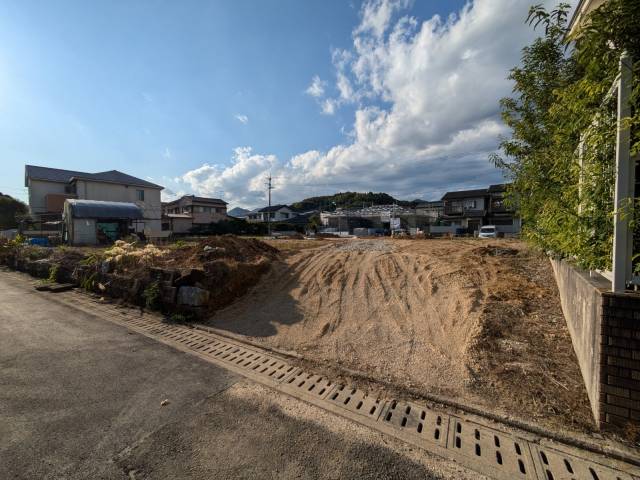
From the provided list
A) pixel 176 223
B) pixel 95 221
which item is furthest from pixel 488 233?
pixel 176 223

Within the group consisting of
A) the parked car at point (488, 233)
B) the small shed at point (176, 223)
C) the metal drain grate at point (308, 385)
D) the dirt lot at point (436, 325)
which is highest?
the small shed at point (176, 223)

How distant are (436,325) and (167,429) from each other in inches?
134

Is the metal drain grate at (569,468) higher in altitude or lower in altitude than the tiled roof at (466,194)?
lower

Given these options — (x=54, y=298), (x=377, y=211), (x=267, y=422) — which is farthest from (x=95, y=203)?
(x=377, y=211)

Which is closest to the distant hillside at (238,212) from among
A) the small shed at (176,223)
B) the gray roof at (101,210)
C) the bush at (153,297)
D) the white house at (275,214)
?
the white house at (275,214)

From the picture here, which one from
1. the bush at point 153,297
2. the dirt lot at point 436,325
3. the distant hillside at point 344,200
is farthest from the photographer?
the distant hillside at point 344,200

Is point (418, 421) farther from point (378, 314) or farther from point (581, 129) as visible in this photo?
point (581, 129)

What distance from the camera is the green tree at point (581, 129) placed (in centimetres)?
200

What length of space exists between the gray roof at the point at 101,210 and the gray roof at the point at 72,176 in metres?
9.62

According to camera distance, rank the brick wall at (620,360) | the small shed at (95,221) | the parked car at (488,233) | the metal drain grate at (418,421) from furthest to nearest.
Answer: the parked car at (488,233), the small shed at (95,221), the metal drain grate at (418,421), the brick wall at (620,360)

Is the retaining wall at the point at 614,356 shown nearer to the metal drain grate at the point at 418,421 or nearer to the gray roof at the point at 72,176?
the metal drain grate at the point at 418,421

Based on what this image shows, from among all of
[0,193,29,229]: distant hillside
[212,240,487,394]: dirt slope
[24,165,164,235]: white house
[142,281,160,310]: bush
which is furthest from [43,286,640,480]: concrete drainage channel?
[0,193,29,229]: distant hillside

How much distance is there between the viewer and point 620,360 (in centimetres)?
199

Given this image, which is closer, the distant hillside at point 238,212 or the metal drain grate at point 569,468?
the metal drain grate at point 569,468
